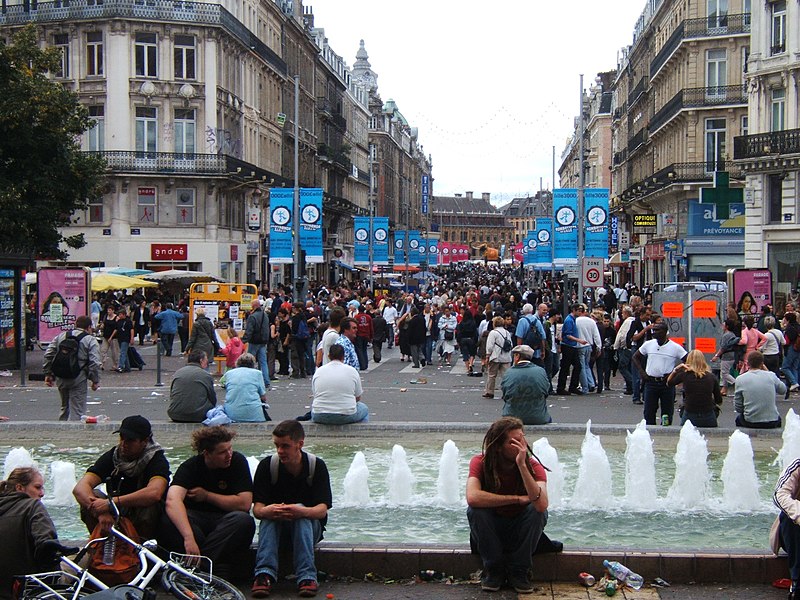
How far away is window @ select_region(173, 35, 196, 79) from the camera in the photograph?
169 feet

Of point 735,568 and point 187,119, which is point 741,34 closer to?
A: point 187,119

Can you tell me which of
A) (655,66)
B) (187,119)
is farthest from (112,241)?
(655,66)

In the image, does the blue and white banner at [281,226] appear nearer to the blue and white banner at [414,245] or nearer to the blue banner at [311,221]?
the blue banner at [311,221]

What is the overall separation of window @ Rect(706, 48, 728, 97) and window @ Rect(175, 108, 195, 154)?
81.5ft

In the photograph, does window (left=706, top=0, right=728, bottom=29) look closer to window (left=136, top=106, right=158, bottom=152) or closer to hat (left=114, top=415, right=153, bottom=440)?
window (left=136, top=106, right=158, bottom=152)

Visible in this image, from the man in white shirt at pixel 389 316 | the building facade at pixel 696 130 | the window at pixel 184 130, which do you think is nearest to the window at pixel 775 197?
the building facade at pixel 696 130

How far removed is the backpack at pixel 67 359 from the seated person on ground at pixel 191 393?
168 centimetres

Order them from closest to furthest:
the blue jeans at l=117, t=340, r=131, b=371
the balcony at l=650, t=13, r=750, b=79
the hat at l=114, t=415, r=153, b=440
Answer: the hat at l=114, t=415, r=153, b=440
the blue jeans at l=117, t=340, r=131, b=371
the balcony at l=650, t=13, r=750, b=79

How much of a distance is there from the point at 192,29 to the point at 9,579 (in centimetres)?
4750

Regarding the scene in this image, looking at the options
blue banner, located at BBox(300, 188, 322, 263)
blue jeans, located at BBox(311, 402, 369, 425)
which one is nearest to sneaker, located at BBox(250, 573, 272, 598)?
blue jeans, located at BBox(311, 402, 369, 425)

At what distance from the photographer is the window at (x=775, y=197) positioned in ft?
136

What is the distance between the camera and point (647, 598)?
7.48 meters

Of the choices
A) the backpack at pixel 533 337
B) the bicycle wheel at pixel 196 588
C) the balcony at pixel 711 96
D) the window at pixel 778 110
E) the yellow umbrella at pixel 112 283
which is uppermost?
the balcony at pixel 711 96

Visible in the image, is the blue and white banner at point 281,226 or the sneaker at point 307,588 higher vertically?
the blue and white banner at point 281,226
